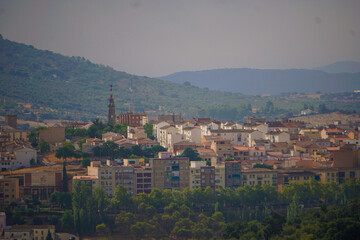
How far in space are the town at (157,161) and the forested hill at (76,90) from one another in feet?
182

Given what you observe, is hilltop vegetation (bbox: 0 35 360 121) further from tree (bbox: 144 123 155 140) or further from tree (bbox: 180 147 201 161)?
tree (bbox: 180 147 201 161)

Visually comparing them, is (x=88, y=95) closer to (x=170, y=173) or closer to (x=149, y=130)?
(x=149, y=130)

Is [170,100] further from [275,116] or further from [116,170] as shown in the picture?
[116,170]

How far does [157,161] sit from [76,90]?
4339 inches

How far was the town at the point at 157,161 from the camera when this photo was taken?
154 ft

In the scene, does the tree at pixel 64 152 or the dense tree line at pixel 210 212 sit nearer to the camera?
the dense tree line at pixel 210 212

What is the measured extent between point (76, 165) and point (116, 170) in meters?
5.69

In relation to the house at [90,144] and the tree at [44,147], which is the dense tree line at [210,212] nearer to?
the house at [90,144]

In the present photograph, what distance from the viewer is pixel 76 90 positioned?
157 metres

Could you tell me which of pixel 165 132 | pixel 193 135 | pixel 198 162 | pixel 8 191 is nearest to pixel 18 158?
pixel 8 191

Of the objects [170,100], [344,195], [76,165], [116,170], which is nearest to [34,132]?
[76,165]

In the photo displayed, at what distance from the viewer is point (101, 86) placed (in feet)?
552

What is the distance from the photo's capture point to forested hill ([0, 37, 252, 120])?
133000 mm

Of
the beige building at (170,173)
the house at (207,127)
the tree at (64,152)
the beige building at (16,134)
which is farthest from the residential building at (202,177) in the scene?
the beige building at (16,134)
